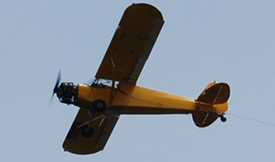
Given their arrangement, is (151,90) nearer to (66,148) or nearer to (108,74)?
(108,74)

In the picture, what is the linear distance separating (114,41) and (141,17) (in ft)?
3.75

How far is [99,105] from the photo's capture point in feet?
59.0

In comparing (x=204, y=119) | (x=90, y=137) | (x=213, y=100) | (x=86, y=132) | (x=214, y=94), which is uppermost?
(x=214, y=94)

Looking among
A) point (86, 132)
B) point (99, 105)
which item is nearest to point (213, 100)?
point (99, 105)

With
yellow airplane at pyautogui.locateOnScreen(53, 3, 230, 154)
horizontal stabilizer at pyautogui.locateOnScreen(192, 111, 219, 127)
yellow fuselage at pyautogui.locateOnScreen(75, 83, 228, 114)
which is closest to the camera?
yellow airplane at pyautogui.locateOnScreen(53, 3, 230, 154)

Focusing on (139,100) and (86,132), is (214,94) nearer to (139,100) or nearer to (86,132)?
(139,100)

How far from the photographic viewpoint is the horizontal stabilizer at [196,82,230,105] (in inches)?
768

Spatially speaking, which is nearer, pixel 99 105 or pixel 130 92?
pixel 99 105

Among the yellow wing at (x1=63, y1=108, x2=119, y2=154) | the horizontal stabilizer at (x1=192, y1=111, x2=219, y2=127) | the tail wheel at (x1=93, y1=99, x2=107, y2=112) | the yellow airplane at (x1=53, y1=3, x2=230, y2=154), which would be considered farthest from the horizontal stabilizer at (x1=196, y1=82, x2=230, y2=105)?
the tail wheel at (x1=93, y1=99, x2=107, y2=112)

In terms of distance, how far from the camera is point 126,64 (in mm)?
18328

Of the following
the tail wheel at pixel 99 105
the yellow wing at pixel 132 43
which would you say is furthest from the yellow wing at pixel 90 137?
the yellow wing at pixel 132 43

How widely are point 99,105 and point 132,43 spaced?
6.53ft

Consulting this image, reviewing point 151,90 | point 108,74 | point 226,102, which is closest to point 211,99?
point 226,102

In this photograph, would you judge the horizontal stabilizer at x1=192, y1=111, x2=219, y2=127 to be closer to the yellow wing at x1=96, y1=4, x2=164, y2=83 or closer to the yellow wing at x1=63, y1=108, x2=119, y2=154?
the yellow wing at x1=63, y1=108, x2=119, y2=154
